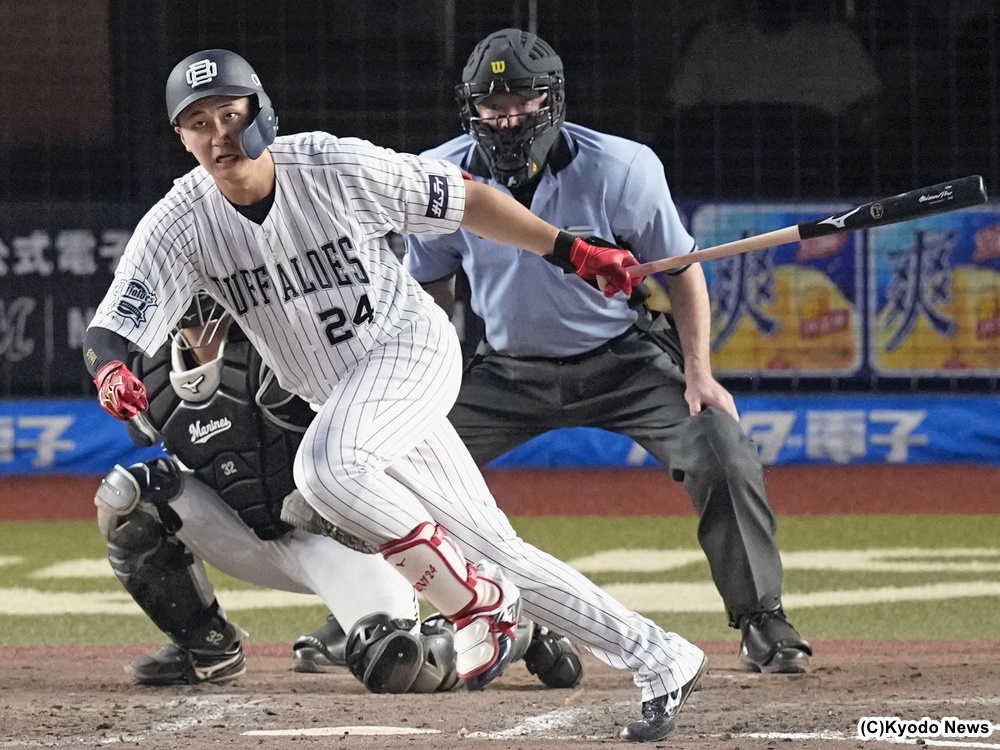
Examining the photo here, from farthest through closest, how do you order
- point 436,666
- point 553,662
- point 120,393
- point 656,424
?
point 656,424 → point 553,662 → point 436,666 → point 120,393

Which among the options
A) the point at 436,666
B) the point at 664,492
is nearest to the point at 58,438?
the point at 664,492

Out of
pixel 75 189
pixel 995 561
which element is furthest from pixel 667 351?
pixel 75 189

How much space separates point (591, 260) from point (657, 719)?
3.45ft

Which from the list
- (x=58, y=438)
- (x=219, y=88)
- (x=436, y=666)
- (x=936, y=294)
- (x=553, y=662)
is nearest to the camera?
(x=219, y=88)

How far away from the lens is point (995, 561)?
6570mm

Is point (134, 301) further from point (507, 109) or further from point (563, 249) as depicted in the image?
point (507, 109)

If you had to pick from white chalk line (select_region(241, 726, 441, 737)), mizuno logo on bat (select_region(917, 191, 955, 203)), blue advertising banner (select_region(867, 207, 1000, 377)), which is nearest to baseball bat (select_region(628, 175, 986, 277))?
mizuno logo on bat (select_region(917, 191, 955, 203))

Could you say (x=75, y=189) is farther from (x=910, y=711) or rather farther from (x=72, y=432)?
(x=910, y=711)

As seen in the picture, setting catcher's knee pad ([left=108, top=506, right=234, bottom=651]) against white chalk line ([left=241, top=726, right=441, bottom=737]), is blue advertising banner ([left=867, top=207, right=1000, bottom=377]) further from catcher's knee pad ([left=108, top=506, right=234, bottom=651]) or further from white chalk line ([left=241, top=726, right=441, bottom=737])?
white chalk line ([left=241, top=726, right=441, bottom=737])

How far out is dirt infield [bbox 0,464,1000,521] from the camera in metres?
8.10

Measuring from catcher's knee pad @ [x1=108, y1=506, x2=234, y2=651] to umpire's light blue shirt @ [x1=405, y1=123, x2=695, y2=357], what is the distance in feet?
3.84

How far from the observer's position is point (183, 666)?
14.9 ft

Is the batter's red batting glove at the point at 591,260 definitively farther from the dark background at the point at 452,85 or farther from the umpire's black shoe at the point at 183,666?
the dark background at the point at 452,85

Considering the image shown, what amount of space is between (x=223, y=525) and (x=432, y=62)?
19.2 feet
